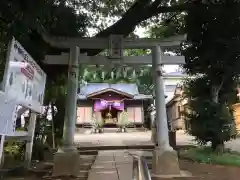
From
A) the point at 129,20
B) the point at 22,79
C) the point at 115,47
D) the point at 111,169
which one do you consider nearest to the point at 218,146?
the point at 111,169

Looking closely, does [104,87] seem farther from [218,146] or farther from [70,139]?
[70,139]

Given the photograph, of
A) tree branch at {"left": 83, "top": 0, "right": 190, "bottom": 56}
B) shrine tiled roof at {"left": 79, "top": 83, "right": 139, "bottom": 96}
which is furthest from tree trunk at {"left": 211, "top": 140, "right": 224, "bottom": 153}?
shrine tiled roof at {"left": 79, "top": 83, "right": 139, "bottom": 96}

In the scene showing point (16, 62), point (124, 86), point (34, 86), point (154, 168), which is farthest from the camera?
point (124, 86)

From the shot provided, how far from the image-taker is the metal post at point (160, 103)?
23.7ft

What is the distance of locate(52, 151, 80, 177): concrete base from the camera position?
663 centimetres

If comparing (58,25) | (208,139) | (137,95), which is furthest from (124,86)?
(58,25)

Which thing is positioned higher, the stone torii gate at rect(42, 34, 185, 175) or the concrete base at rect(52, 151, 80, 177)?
the stone torii gate at rect(42, 34, 185, 175)

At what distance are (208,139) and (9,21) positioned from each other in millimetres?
7293

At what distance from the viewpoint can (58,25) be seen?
300 inches

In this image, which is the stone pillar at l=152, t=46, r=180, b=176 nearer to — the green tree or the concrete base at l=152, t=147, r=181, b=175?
the concrete base at l=152, t=147, r=181, b=175

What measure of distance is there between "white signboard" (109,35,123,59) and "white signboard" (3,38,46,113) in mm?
1861

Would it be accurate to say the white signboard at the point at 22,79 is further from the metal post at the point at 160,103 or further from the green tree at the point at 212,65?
the green tree at the point at 212,65

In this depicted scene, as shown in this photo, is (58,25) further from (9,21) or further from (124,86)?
(124,86)

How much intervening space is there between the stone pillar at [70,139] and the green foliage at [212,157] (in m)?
3.94
